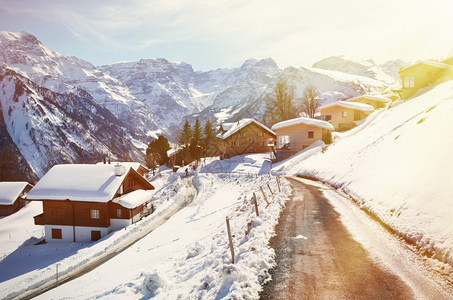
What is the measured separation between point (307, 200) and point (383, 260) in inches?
366

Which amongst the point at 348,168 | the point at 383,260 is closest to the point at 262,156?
the point at 348,168

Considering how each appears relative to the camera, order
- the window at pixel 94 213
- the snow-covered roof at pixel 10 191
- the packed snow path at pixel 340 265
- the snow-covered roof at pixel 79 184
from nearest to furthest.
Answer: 1. the packed snow path at pixel 340 265
2. the snow-covered roof at pixel 79 184
3. the window at pixel 94 213
4. the snow-covered roof at pixel 10 191

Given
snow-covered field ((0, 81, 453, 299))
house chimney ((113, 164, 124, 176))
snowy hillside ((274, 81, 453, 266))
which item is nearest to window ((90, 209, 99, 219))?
snow-covered field ((0, 81, 453, 299))

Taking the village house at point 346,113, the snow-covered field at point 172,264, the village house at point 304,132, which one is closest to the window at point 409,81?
the village house at point 346,113

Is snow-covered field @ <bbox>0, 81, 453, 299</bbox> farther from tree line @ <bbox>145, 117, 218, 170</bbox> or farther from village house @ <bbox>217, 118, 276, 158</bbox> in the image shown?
tree line @ <bbox>145, 117, 218, 170</bbox>

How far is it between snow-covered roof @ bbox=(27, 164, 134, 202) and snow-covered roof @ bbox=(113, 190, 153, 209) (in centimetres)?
181

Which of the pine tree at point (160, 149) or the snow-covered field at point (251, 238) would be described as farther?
the pine tree at point (160, 149)

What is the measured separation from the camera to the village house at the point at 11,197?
51741 millimetres

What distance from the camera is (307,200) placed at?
1848 cm

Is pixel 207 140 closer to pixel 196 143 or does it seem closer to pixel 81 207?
pixel 196 143

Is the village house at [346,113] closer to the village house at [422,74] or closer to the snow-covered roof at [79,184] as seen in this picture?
the village house at [422,74]

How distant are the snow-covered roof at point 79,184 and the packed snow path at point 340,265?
88.6 feet

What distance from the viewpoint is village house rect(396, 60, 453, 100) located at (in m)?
47.8

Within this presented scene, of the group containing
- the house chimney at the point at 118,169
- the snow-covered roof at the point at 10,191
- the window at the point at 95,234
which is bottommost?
the window at the point at 95,234
